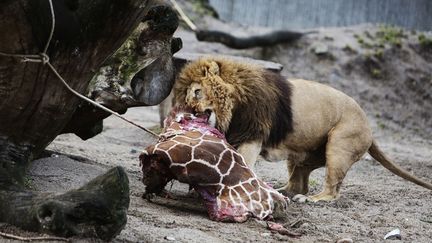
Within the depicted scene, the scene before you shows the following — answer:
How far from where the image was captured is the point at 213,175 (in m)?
4.74

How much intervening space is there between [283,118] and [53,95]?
8.79ft

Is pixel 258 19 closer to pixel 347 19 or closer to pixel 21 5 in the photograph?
pixel 347 19

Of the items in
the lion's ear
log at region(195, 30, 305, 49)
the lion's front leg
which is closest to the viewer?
the lion's ear

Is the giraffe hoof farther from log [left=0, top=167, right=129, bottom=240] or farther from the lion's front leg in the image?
log [left=0, top=167, right=129, bottom=240]

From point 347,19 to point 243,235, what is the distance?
45.1 feet

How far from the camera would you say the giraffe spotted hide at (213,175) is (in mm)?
4699

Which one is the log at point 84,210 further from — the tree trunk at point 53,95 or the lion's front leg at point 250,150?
the lion's front leg at point 250,150

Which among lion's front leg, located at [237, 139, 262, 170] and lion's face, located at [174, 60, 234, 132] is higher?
lion's face, located at [174, 60, 234, 132]

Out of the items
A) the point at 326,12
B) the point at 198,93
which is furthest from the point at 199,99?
the point at 326,12

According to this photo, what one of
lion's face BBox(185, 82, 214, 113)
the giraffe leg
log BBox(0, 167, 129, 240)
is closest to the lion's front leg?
lion's face BBox(185, 82, 214, 113)

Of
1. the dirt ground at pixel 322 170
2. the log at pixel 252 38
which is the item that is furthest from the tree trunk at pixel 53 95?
the log at pixel 252 38

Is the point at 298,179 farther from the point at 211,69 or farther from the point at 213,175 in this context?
the point at 213,175

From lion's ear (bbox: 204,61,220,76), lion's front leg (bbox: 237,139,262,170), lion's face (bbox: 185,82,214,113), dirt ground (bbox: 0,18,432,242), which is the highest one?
lion's ear (bbox: 204,61,220,76)

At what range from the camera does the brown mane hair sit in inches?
224
